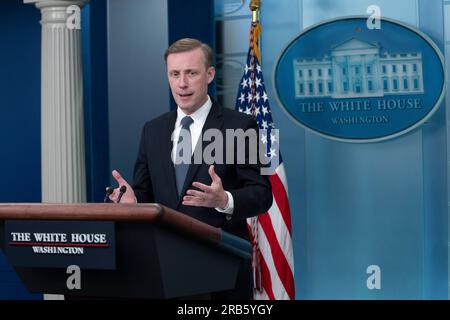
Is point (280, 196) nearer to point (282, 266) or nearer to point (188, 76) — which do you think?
Result: point (282, 266)

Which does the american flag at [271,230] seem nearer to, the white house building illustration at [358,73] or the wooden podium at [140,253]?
the white house building illustration at [358,73]

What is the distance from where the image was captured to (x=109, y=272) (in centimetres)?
202

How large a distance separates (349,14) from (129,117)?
4.49 ft

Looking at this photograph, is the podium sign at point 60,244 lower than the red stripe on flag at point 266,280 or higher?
higher

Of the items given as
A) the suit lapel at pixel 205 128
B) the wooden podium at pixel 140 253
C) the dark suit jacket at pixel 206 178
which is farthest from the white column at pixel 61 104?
the wooden podium at pixel 140 253

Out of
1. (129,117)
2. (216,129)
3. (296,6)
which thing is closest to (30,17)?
(129,117)

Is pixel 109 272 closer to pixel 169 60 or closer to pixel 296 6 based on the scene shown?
pixel 169 60

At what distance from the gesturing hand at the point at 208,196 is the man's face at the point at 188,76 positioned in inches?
19.5

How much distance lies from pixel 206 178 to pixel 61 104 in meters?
Answer: 2.29

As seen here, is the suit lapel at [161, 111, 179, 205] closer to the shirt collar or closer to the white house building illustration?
the shirt collar

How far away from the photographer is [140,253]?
1943mm

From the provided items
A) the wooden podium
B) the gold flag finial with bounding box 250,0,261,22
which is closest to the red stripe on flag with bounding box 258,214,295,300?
the gold flag finial with bounding box 250,0,261,22

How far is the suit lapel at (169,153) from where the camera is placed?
2682 mm

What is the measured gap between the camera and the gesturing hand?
7.23 ft
